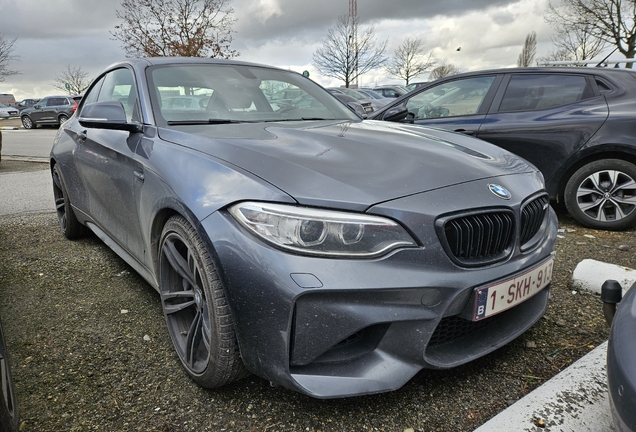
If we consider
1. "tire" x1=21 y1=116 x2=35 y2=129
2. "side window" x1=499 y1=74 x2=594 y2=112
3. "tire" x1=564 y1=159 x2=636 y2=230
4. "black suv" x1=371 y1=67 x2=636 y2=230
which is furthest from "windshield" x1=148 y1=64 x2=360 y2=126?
"tire" x1=21 y1=116 x2=35 y2=129

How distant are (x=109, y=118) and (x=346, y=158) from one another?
1.41 meters

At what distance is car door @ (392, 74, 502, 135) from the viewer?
4.72 m

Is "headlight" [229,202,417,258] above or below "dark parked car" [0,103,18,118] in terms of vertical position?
below

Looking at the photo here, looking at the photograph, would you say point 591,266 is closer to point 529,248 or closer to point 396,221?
point 529,248

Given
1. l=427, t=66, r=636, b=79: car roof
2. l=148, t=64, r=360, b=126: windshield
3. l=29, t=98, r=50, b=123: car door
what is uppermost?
l=29, t=98, r=50, b=123: car door

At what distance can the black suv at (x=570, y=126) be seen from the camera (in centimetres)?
412

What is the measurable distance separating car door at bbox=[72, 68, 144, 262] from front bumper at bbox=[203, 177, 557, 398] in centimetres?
99

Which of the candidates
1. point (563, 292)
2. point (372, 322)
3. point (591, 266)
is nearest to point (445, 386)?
point (372, 322)

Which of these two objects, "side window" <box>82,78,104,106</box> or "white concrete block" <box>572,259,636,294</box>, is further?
"side window" <box>82,78,104,106</box>

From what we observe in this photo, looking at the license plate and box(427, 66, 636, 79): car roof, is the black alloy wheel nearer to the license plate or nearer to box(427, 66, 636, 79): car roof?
the license plate

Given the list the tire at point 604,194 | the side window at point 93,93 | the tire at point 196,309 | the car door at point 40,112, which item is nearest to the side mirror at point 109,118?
the tire at point 196,309

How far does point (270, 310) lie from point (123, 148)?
1.54m

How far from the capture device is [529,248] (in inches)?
78.7

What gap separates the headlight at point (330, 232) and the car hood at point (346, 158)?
52mm
